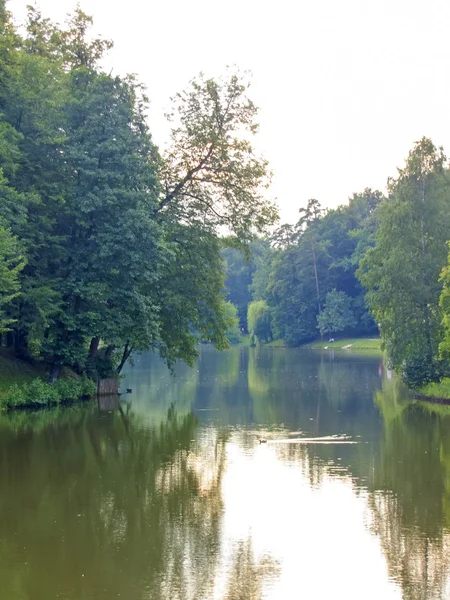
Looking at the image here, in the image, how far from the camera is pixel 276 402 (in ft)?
133

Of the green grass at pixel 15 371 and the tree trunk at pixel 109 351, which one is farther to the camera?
the tree trunk at pixel 109 351

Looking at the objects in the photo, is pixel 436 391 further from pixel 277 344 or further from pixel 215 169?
pixel 277 344

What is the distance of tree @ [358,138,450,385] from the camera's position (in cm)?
4172

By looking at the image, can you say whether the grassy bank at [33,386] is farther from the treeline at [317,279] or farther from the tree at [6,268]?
the treeline at [317,279]

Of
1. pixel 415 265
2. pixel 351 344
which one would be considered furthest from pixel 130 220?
pixel 351 344

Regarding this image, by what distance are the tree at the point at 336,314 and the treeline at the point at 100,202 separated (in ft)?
236

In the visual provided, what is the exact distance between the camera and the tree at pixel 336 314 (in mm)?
116125

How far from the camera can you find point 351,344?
366ft

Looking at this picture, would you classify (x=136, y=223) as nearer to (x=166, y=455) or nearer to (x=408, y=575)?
(x=166, y=455)

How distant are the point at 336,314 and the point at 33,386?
83124 mm

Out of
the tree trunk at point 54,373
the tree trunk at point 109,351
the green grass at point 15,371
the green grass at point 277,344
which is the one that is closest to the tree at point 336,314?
the green grass at point 277,344

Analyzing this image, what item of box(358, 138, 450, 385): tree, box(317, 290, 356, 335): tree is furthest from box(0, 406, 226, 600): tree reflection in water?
box(317, 290, 356, 335): tree

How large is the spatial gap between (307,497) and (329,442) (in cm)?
868

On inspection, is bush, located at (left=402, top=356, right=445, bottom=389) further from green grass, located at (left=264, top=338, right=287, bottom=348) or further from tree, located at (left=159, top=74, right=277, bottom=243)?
green grass, located at (left=264, top=338, right=287, bottom=348)
